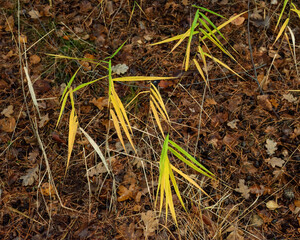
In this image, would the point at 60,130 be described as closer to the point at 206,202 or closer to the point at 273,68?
the point at 206,202

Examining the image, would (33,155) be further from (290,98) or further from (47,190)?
(290,98)

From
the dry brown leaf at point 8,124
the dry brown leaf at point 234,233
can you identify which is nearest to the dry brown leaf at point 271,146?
the dry brown leaf at point 234,233

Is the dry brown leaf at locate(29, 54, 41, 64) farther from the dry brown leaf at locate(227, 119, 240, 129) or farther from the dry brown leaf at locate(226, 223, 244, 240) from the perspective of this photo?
the dry brown leaf at locate(226, 223, 244, 240)

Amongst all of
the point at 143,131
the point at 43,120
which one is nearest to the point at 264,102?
the point at 143,131

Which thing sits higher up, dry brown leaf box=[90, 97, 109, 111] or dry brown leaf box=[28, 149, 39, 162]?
dry brown leaf box=[90, 97, 109, 111]

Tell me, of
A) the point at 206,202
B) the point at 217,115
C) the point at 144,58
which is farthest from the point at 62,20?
the point at 206,202

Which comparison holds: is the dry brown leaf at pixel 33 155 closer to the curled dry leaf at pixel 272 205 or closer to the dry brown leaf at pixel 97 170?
the dry brown leaf at pixel 97 170

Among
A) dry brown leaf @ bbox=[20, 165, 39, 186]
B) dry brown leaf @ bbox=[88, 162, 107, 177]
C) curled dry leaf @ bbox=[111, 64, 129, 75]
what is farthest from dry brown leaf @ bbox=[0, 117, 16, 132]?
curled dry leaf @ bbox=[111, 64, 129, 75]
